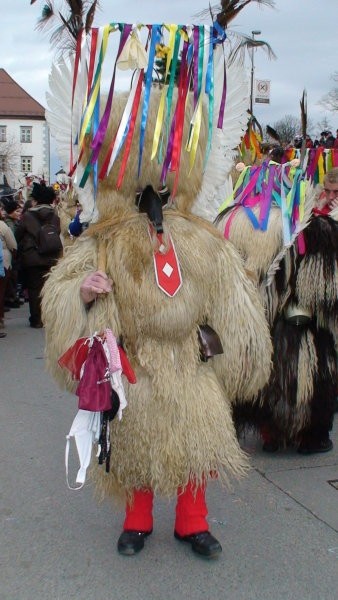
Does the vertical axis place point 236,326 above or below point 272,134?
below

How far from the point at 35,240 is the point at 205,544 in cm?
641

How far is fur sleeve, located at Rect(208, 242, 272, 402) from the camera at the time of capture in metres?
2.92

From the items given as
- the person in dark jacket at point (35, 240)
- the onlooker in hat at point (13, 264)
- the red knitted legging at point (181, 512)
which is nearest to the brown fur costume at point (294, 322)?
the red knitted legging at point (181, 512)

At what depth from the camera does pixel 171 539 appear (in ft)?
10.4

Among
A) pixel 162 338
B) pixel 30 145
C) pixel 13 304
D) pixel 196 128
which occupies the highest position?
pixel 30 145

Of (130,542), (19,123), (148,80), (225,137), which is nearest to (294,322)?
(225,137)

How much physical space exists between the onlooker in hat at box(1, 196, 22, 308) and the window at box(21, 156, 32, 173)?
193 feet

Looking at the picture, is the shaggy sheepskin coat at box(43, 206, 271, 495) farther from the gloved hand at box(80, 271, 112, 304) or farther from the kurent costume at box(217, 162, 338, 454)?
the kurent costume at box(217, 162, 338, 454)

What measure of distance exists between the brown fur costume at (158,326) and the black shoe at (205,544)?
10.6 inches

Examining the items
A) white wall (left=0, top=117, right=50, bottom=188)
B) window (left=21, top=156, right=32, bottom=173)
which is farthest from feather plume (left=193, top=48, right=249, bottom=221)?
window (left=21, top=156, right=32, bottom=173)

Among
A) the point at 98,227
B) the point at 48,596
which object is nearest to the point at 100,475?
the point at 48,596

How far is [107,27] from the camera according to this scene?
2.79 m

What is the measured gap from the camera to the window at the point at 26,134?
64938mm

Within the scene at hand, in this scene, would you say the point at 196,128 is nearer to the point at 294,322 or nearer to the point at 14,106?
the point at 294,322
